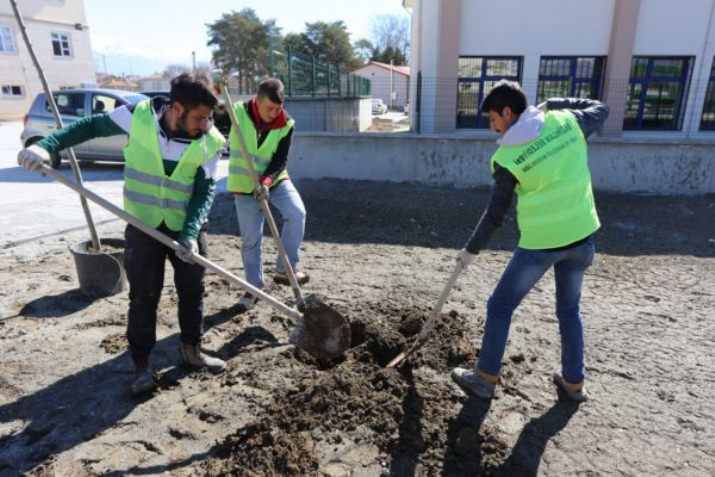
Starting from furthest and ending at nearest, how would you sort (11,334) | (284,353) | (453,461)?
(11,334) → (284,353) → (453,461)

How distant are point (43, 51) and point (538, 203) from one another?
33.7 m

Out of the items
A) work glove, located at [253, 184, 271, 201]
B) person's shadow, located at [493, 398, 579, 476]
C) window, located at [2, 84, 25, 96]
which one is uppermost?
window, located at [2, 84, 25, 96]

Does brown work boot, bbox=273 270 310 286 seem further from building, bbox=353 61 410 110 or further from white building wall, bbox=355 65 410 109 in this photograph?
white building wall, bbox=355 65 410 109

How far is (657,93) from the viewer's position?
43.8 feet

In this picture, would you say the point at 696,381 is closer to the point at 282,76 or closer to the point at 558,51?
the point at 282,76

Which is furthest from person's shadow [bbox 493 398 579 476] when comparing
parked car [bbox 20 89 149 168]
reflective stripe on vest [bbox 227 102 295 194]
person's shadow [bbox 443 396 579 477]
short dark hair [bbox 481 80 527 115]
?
parked car [bbox 20 89 149 168]

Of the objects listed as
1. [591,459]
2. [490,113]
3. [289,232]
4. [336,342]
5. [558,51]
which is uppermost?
[558,51]

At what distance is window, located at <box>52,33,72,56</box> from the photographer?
1170 inches

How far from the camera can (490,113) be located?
2.58 metres

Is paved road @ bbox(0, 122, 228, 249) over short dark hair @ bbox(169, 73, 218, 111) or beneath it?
beneath

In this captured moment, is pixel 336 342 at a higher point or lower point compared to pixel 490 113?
lower

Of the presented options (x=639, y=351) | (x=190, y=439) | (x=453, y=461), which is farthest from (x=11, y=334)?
(x=639, y=351)

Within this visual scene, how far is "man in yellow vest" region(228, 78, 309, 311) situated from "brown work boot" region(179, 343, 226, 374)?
0.87 metres

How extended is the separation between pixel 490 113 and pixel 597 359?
2.00m
